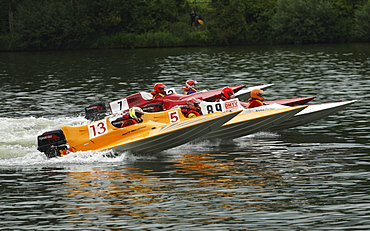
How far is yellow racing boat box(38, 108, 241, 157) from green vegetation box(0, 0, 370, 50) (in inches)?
1767

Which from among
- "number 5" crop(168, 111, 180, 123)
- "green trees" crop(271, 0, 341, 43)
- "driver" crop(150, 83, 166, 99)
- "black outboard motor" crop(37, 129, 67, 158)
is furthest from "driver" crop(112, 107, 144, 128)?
"green trees" crop(271, 0, 341, 43)

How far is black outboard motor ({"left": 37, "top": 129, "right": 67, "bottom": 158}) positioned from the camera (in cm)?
1738

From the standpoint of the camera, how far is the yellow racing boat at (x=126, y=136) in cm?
1716

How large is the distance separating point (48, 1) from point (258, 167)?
2445 inches

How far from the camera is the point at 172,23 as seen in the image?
70.2 m

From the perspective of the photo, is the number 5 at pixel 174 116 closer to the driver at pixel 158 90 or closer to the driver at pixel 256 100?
the driver at pixel 256 100

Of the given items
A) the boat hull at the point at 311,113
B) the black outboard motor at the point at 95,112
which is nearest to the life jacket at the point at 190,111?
the boat hull at the point at 311,113

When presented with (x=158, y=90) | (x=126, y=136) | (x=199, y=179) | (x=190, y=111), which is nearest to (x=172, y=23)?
(x=158, y=90)

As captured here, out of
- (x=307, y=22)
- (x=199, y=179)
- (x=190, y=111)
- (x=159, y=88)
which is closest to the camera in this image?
(x=199, y=179)

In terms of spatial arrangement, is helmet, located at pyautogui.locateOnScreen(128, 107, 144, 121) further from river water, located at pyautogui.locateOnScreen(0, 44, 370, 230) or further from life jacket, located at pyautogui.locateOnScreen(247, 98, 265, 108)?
life jacket, located at pyautogui.locateOnScreen(247, 98, 265, 108)

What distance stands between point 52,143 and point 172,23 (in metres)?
54.0

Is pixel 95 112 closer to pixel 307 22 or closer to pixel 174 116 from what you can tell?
pixel 174 116

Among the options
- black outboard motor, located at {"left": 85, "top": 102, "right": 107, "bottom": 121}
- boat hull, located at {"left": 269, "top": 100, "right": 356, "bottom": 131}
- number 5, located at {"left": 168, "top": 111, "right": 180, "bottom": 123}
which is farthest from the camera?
black outboard motor, located at {"left": 85, "top": 102, "right": 107, "bottom": 121}

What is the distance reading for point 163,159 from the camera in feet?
56.1
